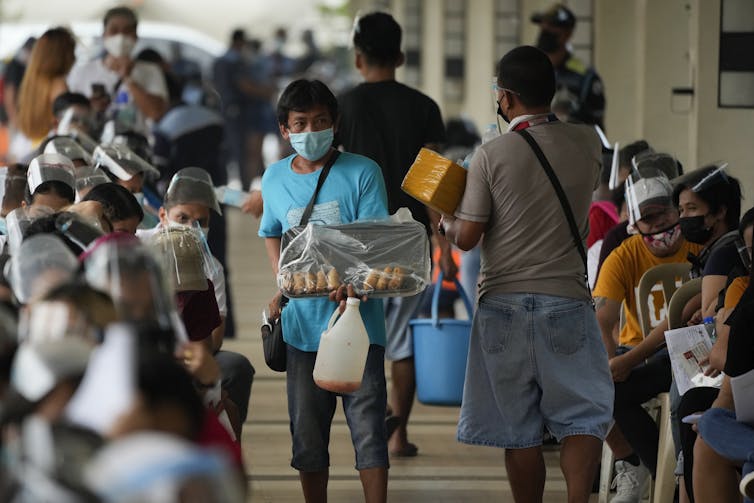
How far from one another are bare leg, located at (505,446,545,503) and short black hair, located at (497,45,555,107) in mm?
1100

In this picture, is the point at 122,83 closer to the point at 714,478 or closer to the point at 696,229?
the point at 696,229

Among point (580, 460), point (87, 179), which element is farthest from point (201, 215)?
point (580, 460)

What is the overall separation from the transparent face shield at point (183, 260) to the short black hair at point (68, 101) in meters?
3.34

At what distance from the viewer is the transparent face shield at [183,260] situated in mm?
4266

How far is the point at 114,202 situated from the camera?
14.8 ft

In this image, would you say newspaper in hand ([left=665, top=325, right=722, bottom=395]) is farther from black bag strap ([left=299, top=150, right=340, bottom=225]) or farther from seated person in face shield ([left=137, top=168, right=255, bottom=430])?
seated person in face shield ([left=137, top=168, right=255, bottom=430])

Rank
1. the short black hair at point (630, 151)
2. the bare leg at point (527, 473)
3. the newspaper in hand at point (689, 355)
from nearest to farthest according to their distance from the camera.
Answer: the bare leg at point (527, 473)
the newspaper in hand at point (689, 355)
the short black hair at point (630, 151)

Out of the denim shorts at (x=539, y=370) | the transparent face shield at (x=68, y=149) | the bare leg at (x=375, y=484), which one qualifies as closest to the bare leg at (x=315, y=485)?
the bare leg at (x=375, y=484)

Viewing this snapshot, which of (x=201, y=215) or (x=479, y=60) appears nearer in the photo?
(x=201, y=215)

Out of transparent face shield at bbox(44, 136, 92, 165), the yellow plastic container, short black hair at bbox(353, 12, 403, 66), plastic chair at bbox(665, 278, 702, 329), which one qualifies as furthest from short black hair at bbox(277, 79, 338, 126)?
transparent face shield at bbox(44, 136, 92, 165)

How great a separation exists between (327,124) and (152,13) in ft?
124

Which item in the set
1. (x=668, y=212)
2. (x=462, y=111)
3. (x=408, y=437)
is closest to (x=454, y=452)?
(x=408, y=437)

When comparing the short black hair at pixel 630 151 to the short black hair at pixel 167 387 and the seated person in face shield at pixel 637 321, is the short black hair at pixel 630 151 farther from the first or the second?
the short black hair at pixel 167 387

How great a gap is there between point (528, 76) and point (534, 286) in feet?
2.14
